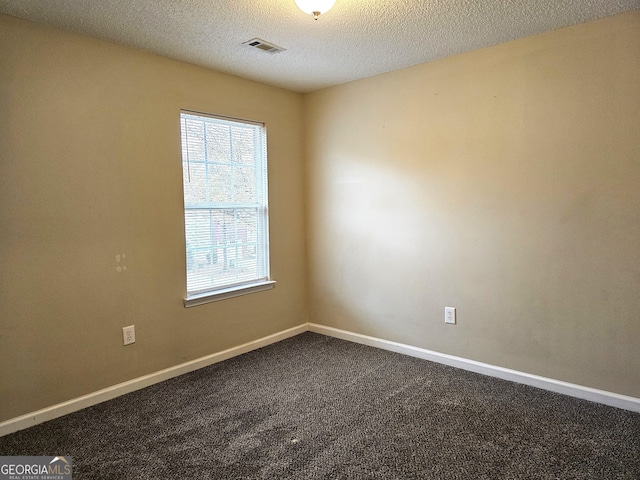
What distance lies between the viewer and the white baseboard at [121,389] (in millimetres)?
2348

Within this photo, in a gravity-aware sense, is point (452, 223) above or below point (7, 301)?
above

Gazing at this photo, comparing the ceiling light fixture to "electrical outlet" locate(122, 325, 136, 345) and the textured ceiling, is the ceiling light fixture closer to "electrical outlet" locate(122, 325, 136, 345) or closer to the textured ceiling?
the textured ceiling

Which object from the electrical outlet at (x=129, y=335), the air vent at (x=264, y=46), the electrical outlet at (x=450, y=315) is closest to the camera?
the air vent at (x=264, y=46)

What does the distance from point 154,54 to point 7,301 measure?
1822 mm

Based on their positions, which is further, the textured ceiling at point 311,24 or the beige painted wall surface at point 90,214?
the beige painted wall surface at point 90,214

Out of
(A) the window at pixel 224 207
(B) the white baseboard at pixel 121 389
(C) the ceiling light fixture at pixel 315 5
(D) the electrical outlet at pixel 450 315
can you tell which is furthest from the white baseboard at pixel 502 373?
(C) the ceiling light fixture at pixel 315 5

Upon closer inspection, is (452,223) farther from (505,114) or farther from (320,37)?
(320,37)

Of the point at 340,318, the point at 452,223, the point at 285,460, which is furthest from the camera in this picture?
the point at 340,318

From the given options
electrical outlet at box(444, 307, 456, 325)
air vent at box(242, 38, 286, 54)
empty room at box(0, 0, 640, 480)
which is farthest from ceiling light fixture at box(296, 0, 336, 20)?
electrical outlet at box(444, 307, 456, 325)

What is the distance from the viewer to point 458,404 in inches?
101

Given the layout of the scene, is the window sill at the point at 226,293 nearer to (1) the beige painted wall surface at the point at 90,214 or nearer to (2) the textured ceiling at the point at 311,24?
(1) the beige painted wall surface at the point at 90,214

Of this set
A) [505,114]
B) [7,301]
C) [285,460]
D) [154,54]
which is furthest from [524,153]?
[7,301]

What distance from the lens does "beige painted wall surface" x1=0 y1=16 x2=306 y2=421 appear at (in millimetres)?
2320

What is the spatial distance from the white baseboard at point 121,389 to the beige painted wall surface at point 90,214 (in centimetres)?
4
